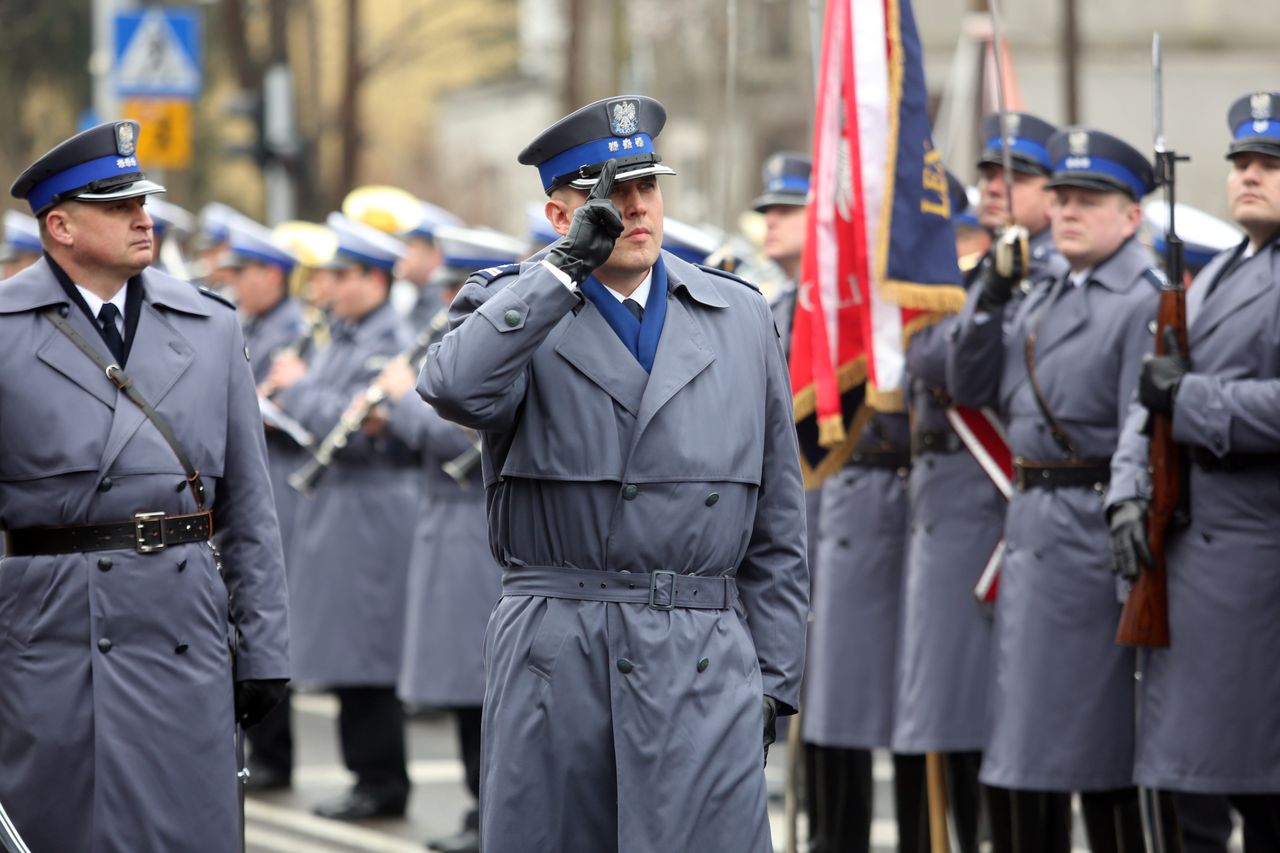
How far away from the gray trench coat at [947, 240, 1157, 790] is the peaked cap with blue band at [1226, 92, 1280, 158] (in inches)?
22.5

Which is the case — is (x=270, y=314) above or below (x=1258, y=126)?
below

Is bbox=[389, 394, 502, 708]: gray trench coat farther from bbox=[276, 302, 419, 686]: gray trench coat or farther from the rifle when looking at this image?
the rifle

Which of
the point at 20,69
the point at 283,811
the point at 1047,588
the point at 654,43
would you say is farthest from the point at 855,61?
the point at 654,43

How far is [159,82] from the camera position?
603 inches

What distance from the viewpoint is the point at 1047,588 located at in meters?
7.41

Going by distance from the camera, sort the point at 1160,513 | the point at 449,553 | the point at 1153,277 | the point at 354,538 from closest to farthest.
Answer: the point at 1160,513
the point at 1153,277
the point at 449,553
the point at 354,538

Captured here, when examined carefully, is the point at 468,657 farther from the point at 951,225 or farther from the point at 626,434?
the point at 626,434

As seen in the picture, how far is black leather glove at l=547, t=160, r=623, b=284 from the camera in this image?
5.09m

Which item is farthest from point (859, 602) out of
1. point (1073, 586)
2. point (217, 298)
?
point (217, 298)

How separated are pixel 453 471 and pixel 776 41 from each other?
37522 millimetres

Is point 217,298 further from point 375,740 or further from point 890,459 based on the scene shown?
point 375,740

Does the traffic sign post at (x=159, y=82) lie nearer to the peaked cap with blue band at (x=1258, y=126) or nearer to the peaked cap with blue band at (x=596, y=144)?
the peaked cap with blue band at (x=1258, y=126)

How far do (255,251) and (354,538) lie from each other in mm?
2336

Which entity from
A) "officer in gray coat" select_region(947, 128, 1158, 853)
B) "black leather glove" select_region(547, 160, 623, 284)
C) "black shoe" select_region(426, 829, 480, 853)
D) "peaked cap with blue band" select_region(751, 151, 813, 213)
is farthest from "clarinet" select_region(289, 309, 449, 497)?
"black leather glove" select_region(547, 160, 623, 284)
